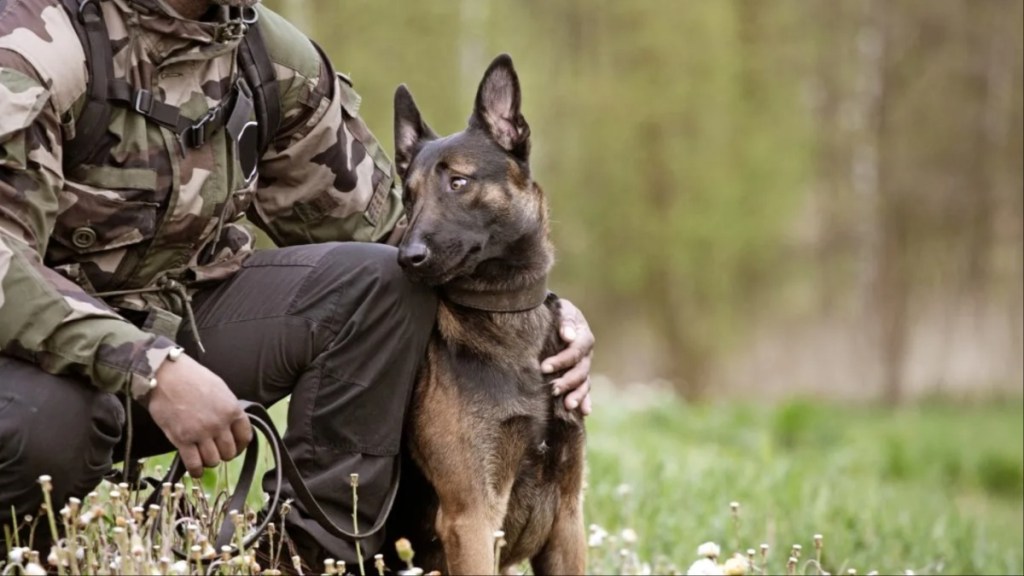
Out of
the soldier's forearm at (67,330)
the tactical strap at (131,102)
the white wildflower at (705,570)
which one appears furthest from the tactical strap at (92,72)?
the white wildflower at (705,570)

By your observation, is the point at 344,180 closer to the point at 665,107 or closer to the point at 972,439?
the point at 972,439

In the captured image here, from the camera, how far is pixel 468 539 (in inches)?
122

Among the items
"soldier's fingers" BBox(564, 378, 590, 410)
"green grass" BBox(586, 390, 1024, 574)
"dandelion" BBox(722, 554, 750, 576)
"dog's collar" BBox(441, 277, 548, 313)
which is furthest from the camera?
"green grass" BBox(586, 390, 1024, 574)

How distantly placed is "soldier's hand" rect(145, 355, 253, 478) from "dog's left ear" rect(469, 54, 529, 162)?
1.18 meters

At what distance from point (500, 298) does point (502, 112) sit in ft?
1.80

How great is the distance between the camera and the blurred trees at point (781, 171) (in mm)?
21547

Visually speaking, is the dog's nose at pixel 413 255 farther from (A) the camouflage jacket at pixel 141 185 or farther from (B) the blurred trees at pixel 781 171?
(B) the blurred trees at pixel 781 171

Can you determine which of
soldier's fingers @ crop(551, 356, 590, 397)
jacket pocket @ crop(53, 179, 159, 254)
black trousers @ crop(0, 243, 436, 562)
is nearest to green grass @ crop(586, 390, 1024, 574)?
soldier's fingers @ crop(551, 356, 590, 397)

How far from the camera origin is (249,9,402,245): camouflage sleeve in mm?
3557

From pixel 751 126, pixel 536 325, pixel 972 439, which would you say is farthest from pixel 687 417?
pixel 751 126

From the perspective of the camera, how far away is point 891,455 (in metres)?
11.1

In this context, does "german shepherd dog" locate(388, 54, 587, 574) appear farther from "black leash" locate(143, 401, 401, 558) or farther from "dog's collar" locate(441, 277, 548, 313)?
"black leash" locate(143, 401, 401, 558)

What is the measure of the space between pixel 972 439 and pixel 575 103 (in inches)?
397

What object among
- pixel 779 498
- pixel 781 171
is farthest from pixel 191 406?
pixel 781 171
